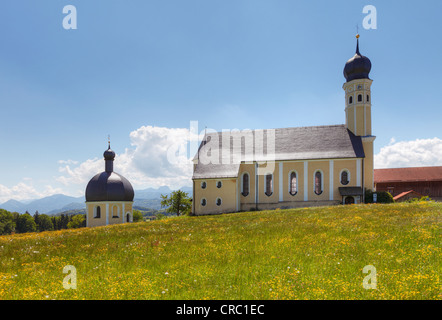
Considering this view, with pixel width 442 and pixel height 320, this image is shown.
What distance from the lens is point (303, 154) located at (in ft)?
124

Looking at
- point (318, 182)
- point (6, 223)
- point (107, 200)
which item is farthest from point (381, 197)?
point (6, 223)

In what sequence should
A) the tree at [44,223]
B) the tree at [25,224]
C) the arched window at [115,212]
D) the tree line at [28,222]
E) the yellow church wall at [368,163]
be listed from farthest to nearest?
the tree at [44,223] < the tree at [25,224] < the tree line at [28,222] < the arched window at [115,212] < the yellow church wall at [368,163]

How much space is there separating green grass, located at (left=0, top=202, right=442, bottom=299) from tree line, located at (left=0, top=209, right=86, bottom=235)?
298 feet

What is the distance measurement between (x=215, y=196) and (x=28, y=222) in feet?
351

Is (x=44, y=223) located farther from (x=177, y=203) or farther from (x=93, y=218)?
(x=177, y=203)

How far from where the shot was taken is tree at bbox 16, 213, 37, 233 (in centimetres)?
11288

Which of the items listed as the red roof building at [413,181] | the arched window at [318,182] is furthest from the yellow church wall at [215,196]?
the red roof building at [413,181]

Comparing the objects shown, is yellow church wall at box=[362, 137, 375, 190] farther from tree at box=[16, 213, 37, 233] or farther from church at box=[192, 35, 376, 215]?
tree at box=[16, 213, 37, 233]

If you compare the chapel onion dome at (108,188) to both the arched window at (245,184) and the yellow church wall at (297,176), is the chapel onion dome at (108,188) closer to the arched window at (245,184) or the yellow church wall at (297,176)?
the arched window at (245,184)

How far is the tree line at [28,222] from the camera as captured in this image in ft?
332

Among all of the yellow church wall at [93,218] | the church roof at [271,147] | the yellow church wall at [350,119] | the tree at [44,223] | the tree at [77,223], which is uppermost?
the yellow church wall at [350,119]

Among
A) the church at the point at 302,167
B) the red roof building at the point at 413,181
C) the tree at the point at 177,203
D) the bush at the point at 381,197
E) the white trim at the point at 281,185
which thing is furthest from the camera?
the tree at the point at 177,203

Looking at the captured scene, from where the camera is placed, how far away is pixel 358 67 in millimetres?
38781
